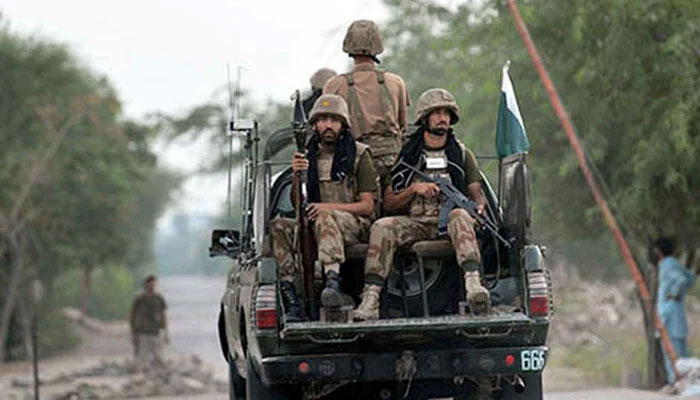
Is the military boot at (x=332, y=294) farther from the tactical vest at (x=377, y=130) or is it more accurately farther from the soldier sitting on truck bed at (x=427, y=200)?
the tactical vest at (x=377, y=130)

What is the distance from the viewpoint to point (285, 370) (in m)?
10.5

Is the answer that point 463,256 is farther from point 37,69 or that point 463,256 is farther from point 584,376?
point 37,69

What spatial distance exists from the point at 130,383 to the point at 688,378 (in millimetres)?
13215

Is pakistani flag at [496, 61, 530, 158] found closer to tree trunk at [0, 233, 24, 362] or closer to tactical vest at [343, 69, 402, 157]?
tactical vest at [343, 69, 402, 157]

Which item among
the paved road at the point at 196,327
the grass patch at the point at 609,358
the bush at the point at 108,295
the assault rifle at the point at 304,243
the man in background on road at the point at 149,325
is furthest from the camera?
the bush at the point at 108,295

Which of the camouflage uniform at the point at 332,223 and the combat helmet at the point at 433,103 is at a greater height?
the combat helmet at the point at 433,103

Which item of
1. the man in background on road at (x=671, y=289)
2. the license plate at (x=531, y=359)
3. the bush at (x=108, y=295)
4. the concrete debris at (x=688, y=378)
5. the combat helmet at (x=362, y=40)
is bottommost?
the concrete debris at (x=688, y=378)

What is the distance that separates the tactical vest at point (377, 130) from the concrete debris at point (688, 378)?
576 centimetres

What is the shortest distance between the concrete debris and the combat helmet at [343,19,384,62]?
19.8ft

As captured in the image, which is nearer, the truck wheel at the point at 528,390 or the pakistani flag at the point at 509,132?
the truck wheel at the point at 528,390

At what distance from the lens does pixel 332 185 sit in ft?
37.2

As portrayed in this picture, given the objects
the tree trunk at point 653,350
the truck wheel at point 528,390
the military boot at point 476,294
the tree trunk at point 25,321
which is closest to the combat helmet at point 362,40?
the military boot at point 476,294

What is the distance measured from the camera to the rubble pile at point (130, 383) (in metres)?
26.7

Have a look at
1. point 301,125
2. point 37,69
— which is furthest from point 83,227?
point 301,125
